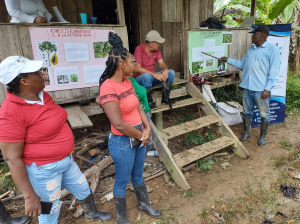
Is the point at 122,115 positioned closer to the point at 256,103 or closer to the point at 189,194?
the point at 189,194

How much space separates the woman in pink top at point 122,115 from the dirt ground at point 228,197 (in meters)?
0.83

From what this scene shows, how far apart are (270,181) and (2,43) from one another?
178 inches

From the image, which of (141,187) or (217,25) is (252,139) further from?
(141,187)

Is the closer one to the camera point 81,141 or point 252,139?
point 81,141

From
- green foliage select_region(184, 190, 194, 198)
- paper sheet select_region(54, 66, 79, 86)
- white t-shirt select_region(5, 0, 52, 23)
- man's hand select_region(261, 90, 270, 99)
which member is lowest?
green foliage select_region(184, 190, 194, 198)

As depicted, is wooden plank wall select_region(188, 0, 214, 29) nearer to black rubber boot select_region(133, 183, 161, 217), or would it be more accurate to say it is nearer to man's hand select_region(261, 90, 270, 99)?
man's hand select_region(261, 90, 270, 99)

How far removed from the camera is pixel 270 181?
11.8ft

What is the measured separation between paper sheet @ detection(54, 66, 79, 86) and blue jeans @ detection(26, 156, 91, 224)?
64.1 inches

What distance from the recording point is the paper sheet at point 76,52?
332 cm

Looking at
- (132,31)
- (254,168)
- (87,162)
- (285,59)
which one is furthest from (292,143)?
(132,31)

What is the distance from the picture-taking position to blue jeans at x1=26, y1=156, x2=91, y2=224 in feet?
6.07

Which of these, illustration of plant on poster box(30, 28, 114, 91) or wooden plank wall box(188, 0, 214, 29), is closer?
illustration of plant on poster box(30, 28, 114, 91)

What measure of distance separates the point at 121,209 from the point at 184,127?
1965 millimetres

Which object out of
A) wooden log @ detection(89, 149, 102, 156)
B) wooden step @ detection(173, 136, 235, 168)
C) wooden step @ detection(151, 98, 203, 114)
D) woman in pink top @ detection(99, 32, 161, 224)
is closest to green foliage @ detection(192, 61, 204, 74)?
wooden step @ detection(151, 98, 203, 114)
